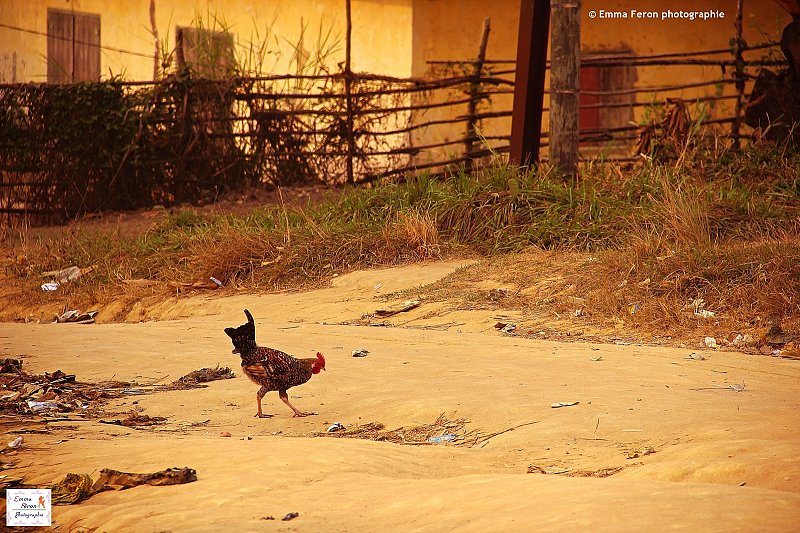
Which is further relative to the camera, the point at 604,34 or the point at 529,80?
the point at 604,34

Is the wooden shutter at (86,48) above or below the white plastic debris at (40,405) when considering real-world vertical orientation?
above

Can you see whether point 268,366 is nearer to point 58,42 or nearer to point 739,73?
point 739,73

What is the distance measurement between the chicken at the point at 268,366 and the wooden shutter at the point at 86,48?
31.6 feet

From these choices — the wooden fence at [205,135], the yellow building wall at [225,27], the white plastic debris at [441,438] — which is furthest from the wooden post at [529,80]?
the white plastic debris at [441,438]

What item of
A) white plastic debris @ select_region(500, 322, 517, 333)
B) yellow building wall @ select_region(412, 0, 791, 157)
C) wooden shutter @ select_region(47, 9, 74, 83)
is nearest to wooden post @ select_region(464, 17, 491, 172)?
yellow building wall @ select_region(412, 0, 791, 157)

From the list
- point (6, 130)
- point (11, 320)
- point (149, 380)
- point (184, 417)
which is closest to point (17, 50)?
point (6, 130)

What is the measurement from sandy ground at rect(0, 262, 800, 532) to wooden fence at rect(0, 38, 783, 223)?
4.85 m

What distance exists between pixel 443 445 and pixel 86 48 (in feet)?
35.8

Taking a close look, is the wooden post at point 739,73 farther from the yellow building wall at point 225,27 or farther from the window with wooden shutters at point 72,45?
the window with wooden shutters at point 72,45

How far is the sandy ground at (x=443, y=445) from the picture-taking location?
312cm

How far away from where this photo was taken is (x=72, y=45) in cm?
1368

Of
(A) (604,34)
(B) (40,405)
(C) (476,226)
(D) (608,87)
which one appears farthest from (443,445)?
(D) (608,87)

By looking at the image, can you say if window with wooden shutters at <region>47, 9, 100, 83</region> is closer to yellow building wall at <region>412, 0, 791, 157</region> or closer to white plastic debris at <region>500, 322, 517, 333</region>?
yellow building wall at <region>412, 0, 791, 157</region>

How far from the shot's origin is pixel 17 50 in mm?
13328
